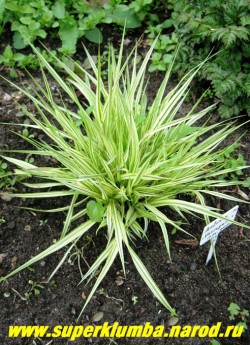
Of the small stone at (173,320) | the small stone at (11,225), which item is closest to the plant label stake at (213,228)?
the small stone at (173,320)

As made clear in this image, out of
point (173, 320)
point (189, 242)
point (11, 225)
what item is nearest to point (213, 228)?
point (189, 242)

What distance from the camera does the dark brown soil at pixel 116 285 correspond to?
207 cm

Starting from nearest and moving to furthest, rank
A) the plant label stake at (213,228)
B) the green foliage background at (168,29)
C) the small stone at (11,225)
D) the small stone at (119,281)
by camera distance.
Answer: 1. the plant label stake at (213,228)
2. the small stone at (119,281)
3. the small stone at (11,225)
4. the green foliage background at (168,29)

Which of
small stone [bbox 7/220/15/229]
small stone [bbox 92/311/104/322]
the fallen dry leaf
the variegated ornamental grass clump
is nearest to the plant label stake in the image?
the variegated ornamental grass clump

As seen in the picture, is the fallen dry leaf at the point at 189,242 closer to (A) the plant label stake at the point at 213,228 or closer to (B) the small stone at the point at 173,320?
(A) the plant label stake at the point at 213,228

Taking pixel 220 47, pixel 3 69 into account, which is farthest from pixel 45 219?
pixel 220 47

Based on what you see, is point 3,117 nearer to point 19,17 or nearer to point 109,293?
point 19,17

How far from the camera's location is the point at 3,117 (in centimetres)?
273

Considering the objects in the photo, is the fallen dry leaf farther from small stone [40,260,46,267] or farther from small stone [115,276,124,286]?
small stone [40,260,46,267]

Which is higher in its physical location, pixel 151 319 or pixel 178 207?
pixel 178 207

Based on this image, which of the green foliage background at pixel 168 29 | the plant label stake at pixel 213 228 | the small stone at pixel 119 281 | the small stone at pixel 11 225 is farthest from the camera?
the green foliage background at pixel 168 29

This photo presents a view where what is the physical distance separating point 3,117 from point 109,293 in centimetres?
125

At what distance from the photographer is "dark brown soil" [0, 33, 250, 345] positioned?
2.07 metres

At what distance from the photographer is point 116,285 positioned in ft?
7.09
